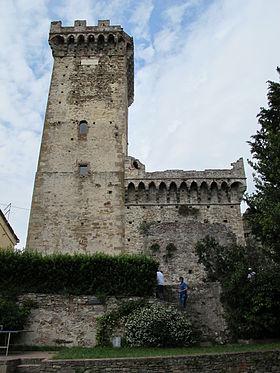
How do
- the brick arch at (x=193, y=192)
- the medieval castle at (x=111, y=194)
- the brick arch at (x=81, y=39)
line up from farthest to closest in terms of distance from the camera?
the brick arch at (x=81, y=39), the brick arch at (x=193, y=192), the medieval castle at (x=111, y=194)

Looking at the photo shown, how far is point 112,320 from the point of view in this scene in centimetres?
1225

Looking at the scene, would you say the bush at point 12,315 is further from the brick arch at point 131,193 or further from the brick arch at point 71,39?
the brick arch at point 71,39

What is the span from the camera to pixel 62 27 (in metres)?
25.8

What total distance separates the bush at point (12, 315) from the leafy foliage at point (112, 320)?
249cm

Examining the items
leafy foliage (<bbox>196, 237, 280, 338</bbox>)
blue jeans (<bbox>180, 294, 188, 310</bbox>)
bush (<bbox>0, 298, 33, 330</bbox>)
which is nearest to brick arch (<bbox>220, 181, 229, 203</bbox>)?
leafy foliage (<bbox>196, 237, 280, 338</bbox>)

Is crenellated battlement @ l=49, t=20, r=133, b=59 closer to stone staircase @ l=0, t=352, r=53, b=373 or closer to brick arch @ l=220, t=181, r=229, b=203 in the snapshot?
brick arch @ l=220, t=181, r=229, b=203

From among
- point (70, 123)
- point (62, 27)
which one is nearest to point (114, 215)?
point (70, 123)

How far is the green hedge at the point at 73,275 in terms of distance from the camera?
42.4 feet

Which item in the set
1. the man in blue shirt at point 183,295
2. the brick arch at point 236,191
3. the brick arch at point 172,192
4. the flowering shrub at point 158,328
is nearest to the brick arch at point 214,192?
the brick arch at point 236,191

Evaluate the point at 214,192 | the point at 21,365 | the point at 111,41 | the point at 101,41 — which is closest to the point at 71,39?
the point at 101,41

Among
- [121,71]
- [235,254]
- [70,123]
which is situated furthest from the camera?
[121,71]

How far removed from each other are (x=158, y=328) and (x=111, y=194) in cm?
1045

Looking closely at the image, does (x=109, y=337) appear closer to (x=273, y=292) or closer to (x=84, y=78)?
(x=273, y=292)

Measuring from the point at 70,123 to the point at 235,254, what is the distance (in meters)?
13.5
